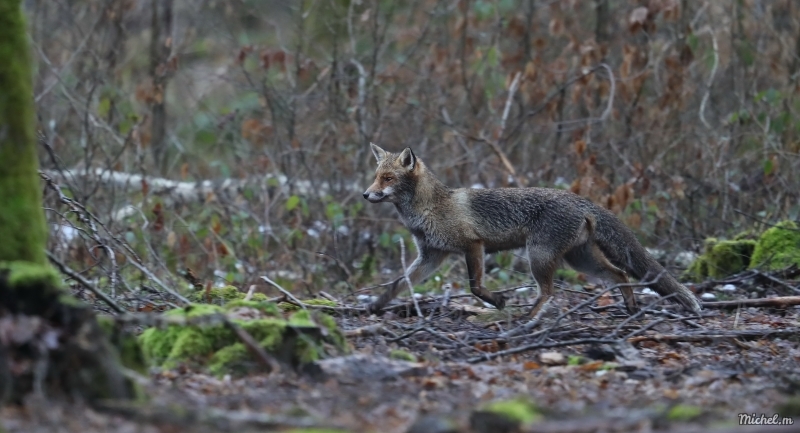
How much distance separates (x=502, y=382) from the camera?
6.15 metres

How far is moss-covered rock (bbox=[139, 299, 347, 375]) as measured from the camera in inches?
235

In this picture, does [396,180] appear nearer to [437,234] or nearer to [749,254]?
[437,234]

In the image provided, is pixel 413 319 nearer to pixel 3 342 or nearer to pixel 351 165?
pixel 3 342

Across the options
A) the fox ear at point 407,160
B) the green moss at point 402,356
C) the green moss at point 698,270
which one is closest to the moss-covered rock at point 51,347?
the green moss at point 402,356

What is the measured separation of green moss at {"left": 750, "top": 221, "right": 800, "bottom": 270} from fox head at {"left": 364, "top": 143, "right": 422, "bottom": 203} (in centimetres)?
409

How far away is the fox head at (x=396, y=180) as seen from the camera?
1028 cm

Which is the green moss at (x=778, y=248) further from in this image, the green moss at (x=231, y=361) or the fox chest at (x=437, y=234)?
the green moss at (x=231, y=361)

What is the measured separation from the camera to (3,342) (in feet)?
14.5

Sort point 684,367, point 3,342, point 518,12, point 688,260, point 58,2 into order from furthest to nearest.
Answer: point 518,12, point 58,2, point 688,260, point 684,367, point 3,342

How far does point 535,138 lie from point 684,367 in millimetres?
9419

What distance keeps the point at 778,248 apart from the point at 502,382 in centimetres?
608

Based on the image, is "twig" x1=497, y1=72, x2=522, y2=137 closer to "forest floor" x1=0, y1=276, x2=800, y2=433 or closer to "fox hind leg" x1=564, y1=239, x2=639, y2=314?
"fox hind leg" x1=564, y1=239, x2=639, y2=314

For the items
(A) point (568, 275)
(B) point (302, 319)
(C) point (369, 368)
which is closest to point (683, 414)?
(C) point (369, 368)

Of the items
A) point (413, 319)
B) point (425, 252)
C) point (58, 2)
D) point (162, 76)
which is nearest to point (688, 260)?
point (425, 252)
